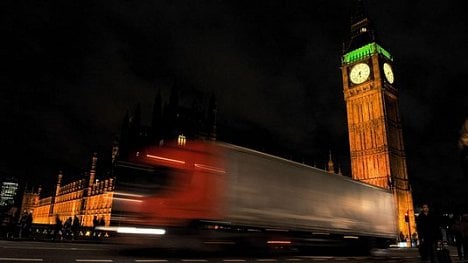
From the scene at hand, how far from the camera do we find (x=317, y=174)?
14.7m

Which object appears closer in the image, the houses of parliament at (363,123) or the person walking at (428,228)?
the person walking at (428,228)

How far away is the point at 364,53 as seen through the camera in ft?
216

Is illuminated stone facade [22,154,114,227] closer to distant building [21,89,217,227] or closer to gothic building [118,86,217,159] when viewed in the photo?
distant building [21,89,217,227]

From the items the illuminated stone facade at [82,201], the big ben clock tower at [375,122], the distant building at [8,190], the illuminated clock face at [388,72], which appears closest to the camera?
the big ben clock tower at [375,122]

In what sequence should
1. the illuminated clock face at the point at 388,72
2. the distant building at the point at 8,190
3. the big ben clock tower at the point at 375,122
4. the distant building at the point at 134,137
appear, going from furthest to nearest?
the distant building at the point at 8,190
the distant building at the point at 134,137
the illuminated clock face at the point at 388,72
the big ben clock tower at the point at 375,122

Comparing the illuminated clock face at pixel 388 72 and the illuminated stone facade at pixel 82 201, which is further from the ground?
the illuminated clock face at pixel 388 72

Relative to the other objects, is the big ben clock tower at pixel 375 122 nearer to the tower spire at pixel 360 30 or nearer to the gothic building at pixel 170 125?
the tower spire at pixel 360 30

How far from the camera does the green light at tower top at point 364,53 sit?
6466cm

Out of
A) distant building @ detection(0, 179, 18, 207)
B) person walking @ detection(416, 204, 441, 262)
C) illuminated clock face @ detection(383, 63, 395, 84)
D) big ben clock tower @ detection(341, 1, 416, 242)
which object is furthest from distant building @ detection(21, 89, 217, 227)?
distant building @ detection(0, 179, 18, 207)

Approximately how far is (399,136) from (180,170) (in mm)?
61104

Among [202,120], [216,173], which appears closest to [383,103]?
[202,120]

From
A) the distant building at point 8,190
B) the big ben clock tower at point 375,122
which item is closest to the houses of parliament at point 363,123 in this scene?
the big ben clock tower at point 375,122

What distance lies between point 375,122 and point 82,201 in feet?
228

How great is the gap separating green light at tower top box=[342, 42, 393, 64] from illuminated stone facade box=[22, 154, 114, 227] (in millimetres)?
51925
